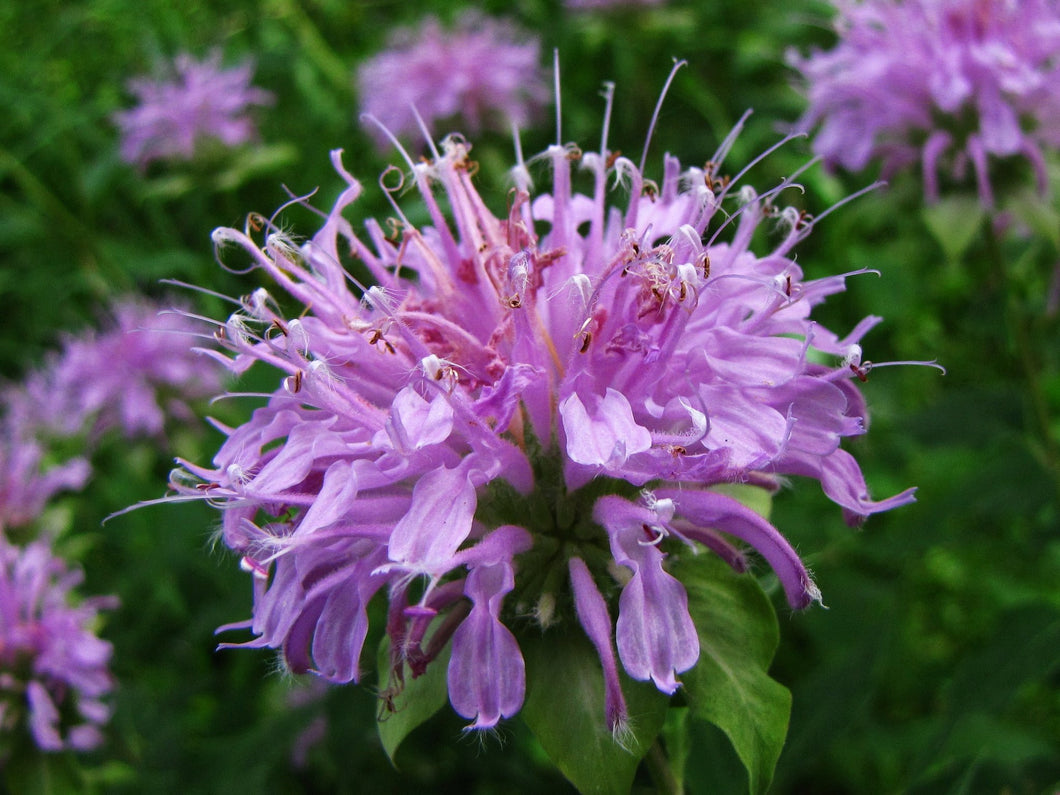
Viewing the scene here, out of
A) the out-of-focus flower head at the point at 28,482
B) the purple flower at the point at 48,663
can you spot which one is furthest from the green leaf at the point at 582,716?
the out-of-focus flower head at the point at 28,482

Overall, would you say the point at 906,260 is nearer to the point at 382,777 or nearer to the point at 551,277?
the point at 551,277

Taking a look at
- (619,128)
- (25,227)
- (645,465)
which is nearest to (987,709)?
(645,465)

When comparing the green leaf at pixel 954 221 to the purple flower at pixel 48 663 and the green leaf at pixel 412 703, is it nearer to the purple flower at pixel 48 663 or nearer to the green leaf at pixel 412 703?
the green leaf at pixel 412 703

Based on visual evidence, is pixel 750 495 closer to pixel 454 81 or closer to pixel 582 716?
pixel 582 716

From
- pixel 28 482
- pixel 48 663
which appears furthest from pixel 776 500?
pixel 28 482

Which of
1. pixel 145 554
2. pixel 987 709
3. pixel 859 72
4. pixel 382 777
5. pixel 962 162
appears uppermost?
pixel 859 72

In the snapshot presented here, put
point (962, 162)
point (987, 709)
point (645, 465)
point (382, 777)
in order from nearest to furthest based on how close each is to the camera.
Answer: point (645, 465) → point (987, 709) → point (962, 162) → point (382, 777)

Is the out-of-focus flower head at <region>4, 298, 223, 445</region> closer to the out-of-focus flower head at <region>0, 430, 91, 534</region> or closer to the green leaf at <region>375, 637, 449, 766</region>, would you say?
the out-of-focus flower head at <region>0, 430, 91, 534</region>
